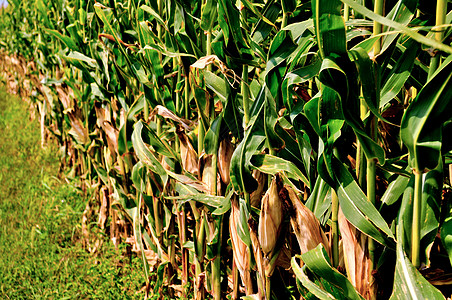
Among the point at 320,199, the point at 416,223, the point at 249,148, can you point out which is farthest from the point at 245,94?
the point at 416,223

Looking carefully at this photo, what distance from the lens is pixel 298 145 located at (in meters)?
1.15

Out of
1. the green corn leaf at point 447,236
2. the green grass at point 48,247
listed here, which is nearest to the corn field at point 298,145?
the green corn leaf at point 447,236

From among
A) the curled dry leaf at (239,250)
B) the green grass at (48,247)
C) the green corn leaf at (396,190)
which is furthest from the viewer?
the green grass at (48,247)

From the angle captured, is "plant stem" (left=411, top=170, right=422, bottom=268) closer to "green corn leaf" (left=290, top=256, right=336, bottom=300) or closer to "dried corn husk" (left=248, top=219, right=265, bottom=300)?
"green corn leaf" (left=290, top=256, right=336, bottom=300)

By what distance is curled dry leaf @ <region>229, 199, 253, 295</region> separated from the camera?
1311 mm

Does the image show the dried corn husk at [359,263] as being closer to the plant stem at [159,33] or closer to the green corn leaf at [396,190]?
the green corn leaf at [396,190]

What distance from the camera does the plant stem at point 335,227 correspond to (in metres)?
1.00

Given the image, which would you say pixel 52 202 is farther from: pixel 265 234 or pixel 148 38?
pixel 265 234

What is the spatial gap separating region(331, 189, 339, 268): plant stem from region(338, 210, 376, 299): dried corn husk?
0.04m

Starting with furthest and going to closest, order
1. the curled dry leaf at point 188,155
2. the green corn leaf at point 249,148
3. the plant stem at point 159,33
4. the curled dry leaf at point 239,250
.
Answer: the plant stem at point 159,33, the curled dry leaf at point 188,155, the curled dry leaf at point 239,250, the green corn leaf at point 249,148

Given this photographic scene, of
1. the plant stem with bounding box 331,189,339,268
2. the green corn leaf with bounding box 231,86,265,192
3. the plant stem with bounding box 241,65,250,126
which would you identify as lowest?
the plant stem with bounding box 331,189,339,268

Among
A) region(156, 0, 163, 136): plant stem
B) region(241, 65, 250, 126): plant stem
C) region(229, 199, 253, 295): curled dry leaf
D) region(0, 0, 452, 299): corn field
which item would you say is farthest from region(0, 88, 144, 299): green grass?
region(241, 65, 250, 126): plant stem

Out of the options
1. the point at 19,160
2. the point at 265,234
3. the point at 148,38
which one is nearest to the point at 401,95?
the point at 265,234

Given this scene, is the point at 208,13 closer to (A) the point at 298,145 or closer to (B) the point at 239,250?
(A) the point at 298,145
